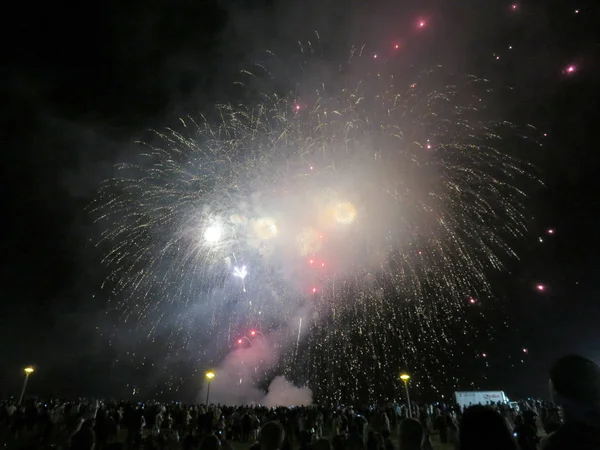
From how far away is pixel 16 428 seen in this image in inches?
628

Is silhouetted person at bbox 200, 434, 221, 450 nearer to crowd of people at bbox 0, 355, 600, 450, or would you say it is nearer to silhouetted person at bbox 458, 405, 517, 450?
crowd of people at bbox 0, 355, 600, 450

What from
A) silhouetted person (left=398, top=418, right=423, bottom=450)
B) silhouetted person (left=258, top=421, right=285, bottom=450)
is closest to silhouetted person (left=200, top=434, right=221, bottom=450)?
silhouetted person (left=258, top=421, right=285, bottom=450)

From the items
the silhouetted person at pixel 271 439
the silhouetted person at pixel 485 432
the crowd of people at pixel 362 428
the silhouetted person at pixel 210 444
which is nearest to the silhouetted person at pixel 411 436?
the crowd of people at pixel 362 428

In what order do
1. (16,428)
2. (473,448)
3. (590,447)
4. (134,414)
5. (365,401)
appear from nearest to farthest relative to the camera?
(590,447), (473,448), (134,414), (16,428), (365,401)

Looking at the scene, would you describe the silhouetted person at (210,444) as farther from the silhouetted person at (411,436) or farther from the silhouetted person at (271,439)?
Result: the silhouetted person at (411,436)

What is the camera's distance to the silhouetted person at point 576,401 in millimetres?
2387

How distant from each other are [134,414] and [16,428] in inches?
241

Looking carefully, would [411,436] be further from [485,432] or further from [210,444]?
[210,444]

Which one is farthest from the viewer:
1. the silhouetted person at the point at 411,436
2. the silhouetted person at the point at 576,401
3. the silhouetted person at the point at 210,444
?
the silhouetted person at the point at 210,444

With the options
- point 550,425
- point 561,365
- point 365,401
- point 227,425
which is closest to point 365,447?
point 550,425

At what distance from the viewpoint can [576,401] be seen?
8.58 feet

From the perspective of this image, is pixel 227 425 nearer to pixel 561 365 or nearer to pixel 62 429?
pixel 62 429

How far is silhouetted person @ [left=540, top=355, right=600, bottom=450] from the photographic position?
2387 mm

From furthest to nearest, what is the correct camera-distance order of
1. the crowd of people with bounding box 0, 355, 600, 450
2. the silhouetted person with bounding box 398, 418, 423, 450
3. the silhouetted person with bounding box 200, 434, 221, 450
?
1. the silhouetted person with bounding box 200, 434, 221, 450
2. the silhouetted person with bounding box 398, 418, 423, 450
3. the crowd of people with bounding box 0, 355, 600, 450
